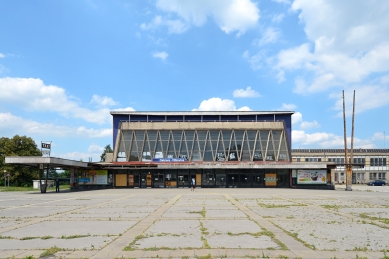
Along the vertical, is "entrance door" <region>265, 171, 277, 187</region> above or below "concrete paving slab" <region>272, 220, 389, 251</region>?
below

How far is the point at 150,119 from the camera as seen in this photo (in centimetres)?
6012

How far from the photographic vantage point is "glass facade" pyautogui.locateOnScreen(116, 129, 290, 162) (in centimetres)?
5525

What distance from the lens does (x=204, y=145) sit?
55750 millimetres

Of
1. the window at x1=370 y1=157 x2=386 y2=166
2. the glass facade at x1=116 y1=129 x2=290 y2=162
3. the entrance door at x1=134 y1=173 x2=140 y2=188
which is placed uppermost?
the glass facade at x1=116 y1=129 x2=290 y2=162

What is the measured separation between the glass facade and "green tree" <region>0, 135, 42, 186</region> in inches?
999

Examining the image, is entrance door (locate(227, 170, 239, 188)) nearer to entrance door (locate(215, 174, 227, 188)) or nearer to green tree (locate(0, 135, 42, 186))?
entrance door (locate(215, 174, 227, 188))

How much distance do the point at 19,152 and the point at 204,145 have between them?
39.6m

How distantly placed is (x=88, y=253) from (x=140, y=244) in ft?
4.62

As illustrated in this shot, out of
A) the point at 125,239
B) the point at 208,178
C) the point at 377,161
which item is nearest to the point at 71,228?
the point at 125,239

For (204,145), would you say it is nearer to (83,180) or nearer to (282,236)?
(83,180)

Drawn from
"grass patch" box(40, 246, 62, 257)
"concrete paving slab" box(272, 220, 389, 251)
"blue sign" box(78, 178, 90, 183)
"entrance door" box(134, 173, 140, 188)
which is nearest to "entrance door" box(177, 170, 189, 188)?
"entrance door" box(134, 173, 140, 188)

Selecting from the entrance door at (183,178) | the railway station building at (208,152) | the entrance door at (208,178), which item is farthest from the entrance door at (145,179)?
the entrance door at (208,178)

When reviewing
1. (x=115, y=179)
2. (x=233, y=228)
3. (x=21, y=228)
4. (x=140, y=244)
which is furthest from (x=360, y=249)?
(x=115, y=179)

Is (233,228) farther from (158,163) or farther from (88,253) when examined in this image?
(158,163)
